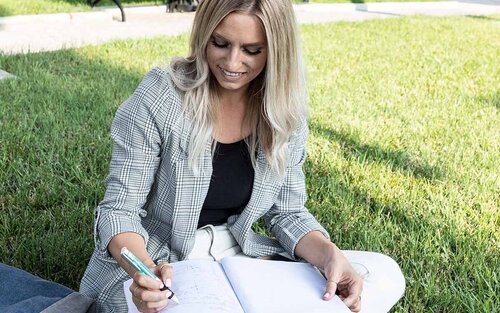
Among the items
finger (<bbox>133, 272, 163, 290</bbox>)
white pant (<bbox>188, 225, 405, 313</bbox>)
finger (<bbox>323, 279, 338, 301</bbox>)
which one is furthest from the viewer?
white pant (<bbox>188, 225, 405, 313</bbox>)

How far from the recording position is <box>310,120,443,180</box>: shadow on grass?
382 cm

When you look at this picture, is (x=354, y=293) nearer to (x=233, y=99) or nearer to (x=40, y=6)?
(x=233, y=99)

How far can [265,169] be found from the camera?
6.89ft

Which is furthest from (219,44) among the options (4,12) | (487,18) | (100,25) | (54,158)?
(487,18)

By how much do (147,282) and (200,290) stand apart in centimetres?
18

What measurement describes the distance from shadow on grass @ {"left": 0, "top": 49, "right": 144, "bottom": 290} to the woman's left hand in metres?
1.08

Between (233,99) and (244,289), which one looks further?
(233,99)

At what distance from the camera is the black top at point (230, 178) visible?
2086mm

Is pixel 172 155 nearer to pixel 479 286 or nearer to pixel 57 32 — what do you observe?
pixel 479 286

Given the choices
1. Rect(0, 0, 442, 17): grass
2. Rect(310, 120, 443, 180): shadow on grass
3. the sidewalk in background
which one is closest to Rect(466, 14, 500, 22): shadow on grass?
the sidewalk in background

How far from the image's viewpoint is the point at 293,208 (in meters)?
2.23

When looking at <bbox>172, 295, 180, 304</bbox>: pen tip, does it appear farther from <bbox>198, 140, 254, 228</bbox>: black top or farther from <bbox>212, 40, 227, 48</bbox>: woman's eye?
<bbox>212, 40, 227, 48</bbox>: woman's eye

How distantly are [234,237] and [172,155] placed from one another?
1.12 ft

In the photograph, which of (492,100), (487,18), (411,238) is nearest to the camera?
(411,238)
